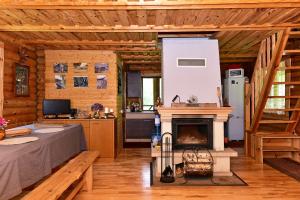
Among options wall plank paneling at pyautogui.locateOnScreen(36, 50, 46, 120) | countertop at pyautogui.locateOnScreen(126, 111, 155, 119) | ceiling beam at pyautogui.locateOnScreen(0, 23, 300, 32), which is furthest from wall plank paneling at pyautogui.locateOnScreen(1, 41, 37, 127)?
countertop at pyautogui.locateOnScreen(126, 111, 155, 119)

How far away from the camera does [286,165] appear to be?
17.0ft

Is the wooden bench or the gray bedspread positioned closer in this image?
the gray bedspread

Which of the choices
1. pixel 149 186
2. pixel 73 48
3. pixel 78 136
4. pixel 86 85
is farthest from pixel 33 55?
pixel 149 186

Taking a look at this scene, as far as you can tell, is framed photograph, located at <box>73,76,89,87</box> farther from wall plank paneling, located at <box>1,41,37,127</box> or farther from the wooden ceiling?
the wooden ceiling

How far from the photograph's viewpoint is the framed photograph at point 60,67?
20.5 ft

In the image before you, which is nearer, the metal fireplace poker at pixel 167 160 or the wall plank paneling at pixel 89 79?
the metal fireplace poker at pixel 167 160

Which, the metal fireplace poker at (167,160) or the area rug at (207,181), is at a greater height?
the metal fireplace poker at (167,160)

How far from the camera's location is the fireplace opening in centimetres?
493

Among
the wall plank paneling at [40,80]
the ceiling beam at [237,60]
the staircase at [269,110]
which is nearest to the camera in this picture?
the staircase at [269,110]

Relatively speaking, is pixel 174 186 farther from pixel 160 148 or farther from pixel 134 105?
pixel 134 105

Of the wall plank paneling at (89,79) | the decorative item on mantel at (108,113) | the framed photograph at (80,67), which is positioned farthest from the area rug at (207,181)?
the framed photograph at (80,67)

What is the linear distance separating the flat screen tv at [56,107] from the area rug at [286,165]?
429 cm

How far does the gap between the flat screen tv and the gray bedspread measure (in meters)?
1.99

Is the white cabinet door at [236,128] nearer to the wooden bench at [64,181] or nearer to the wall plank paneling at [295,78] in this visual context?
the wall plank paneling at [295,78]
